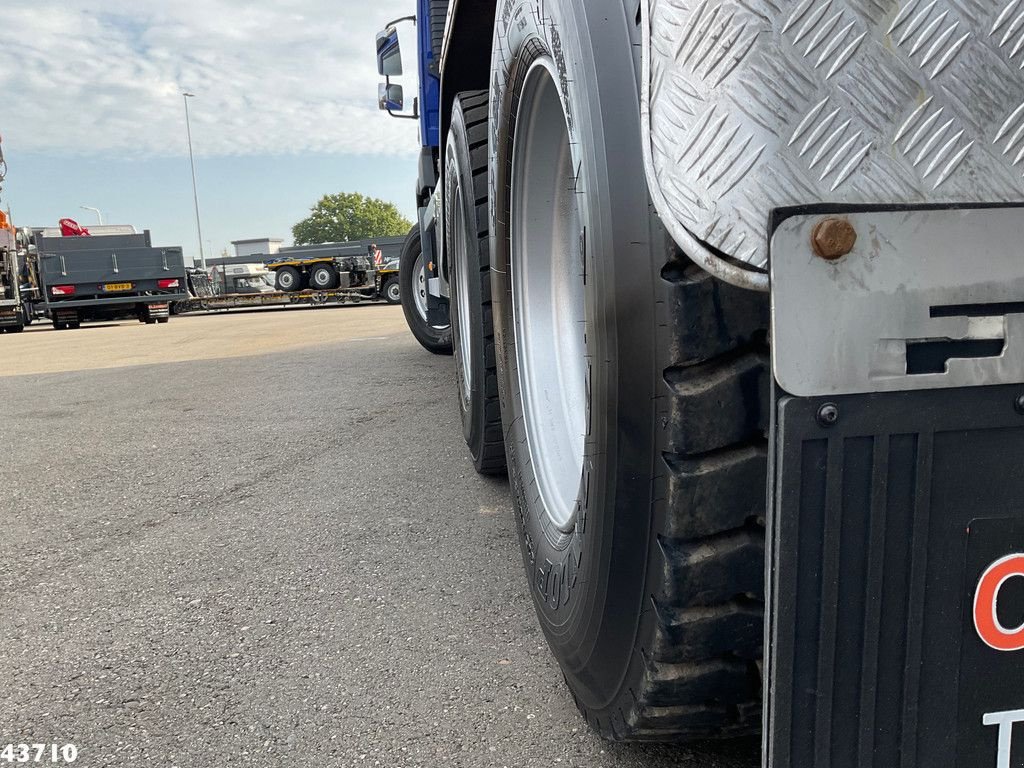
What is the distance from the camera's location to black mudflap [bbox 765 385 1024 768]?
0.72 meters

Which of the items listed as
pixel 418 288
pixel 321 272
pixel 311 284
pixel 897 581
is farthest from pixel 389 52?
pixel 311 284

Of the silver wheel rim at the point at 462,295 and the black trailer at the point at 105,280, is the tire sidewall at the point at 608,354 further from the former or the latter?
the black trailer at the point at 105,280

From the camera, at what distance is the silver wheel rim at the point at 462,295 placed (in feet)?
8.20

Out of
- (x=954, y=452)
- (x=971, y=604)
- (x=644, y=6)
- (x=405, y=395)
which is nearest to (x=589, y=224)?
(x=644, y=6)

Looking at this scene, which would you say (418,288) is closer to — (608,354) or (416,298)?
(416,298)

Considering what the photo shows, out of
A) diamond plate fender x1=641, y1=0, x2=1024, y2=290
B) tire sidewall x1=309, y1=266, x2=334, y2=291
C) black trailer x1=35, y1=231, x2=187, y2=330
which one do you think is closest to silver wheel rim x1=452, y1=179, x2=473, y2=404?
diamond plate fender x1=641, y1=0, x2=1024, y2=290

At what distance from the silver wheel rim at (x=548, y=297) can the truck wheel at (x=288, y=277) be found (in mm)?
21054

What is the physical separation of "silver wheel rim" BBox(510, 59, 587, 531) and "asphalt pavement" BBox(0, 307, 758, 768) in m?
0.43

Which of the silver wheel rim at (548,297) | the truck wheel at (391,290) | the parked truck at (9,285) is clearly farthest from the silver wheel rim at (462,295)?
the truck wheel at (391,290)

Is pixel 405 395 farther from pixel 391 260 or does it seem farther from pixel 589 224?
pixel 391 260

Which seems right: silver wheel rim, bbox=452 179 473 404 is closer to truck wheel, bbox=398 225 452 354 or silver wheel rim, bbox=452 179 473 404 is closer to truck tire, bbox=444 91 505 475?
truck tire, bbox=444 91 505 475

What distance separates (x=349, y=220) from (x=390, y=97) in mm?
62155

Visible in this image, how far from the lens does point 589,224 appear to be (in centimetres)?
98

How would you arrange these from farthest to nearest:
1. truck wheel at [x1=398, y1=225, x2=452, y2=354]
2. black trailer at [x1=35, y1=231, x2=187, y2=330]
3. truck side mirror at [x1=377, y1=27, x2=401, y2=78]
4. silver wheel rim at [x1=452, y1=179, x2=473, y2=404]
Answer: black trailer at [x1=35, y1=231, x2=187, y2=330]
truck wheel at [x1=398, y1=225, x2=452, y2=354]
truck side mirror at [x1=377, y1=27, x2=401, y2=78]
silver wheel rim at [x1=452, y1=179, x2=473, y2=404]
